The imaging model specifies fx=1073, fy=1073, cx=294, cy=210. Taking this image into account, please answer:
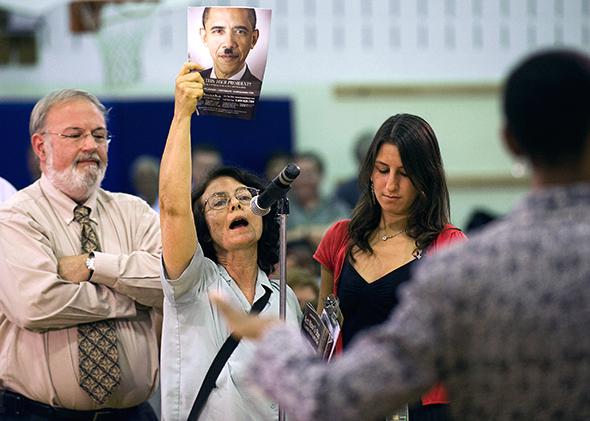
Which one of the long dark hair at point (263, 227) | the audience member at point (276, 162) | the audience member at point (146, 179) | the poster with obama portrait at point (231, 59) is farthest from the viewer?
the audience member at point (276, 162)

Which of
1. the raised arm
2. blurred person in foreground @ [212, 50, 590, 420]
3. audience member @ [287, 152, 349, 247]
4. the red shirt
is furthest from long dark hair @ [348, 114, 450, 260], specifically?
audience member @ [287, 152, 349, 247]

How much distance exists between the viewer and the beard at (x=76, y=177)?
3.59 meters

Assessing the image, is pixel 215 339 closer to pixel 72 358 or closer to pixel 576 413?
pixel 72 358

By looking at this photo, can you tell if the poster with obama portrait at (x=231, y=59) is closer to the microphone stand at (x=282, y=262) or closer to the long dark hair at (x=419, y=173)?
the microphone stand at (x=282, y=262)

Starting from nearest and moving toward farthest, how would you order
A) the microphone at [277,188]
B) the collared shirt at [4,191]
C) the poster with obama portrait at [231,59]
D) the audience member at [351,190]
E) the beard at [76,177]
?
the microphone at [277,188] → the poster with obama portrait at [231,59] → the beard at [76,177] → the collared shirt at [4,191] → the audience member at [351,190]

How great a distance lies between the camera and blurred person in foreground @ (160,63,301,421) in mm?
3121

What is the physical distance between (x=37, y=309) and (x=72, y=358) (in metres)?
0.20

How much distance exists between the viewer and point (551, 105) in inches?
73.8

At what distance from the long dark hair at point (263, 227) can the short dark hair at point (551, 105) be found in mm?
1709

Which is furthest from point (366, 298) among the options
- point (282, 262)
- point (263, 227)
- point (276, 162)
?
point (276, 162)

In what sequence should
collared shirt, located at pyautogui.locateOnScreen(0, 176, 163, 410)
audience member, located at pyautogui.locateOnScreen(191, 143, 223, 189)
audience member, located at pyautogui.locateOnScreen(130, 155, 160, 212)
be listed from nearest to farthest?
collared shirt, located at pyautogui.locateOnScreen(0, 176, 163, 410) < audience member, located at pyautogui.locateOnScreen(130, 155, 160, 212) < audience member, located at pyautogui.locateOnScreen(191, 143, 223, 189)

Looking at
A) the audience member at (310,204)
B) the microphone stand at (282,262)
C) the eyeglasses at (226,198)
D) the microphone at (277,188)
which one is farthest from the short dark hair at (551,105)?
the audience member at (310,204)

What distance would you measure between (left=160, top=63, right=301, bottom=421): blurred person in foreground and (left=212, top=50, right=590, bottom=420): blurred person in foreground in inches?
49.7

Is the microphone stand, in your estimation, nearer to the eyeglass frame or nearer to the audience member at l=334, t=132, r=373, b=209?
the eyeglass frame
